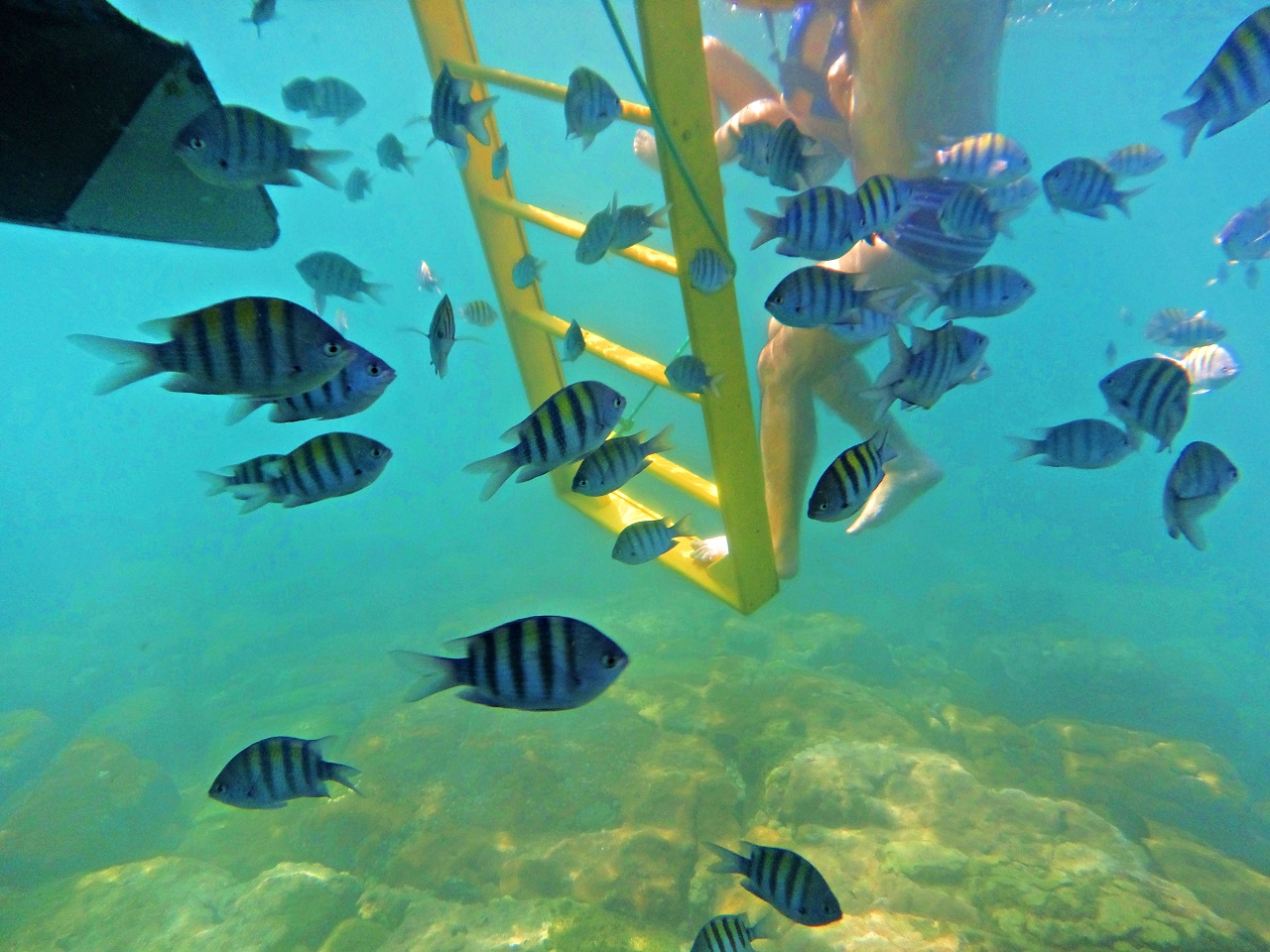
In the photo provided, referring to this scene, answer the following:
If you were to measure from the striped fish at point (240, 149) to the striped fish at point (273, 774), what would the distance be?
210cm

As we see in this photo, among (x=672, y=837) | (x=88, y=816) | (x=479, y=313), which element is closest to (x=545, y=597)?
(x=88, y=816)

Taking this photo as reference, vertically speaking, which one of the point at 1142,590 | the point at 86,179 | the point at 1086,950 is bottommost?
the point at 1086,950

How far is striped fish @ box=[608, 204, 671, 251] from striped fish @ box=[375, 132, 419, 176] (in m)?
2.34

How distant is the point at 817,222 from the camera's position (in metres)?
2.63

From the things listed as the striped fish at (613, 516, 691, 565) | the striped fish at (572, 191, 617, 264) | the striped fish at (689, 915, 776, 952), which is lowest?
the striped fish at (689, 915, 776, 952)

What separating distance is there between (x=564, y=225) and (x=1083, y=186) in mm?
2918

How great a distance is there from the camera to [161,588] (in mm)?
23594

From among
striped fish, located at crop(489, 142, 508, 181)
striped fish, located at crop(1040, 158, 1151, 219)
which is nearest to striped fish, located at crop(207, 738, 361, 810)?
striped fish, located at crop(489, 142, 508, 181)

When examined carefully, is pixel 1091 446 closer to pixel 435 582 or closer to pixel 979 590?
pixel 979 590

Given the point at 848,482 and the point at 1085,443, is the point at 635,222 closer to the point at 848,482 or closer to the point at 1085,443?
the point at 848,482

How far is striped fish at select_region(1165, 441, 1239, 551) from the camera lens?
2426 millimetres

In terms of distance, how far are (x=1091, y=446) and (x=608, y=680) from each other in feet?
7.74

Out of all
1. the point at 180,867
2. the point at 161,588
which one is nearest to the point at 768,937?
the point at 180,867

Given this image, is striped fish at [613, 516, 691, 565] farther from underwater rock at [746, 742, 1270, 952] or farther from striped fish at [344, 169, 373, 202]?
striped fish at [344, 169, 373, 202]
